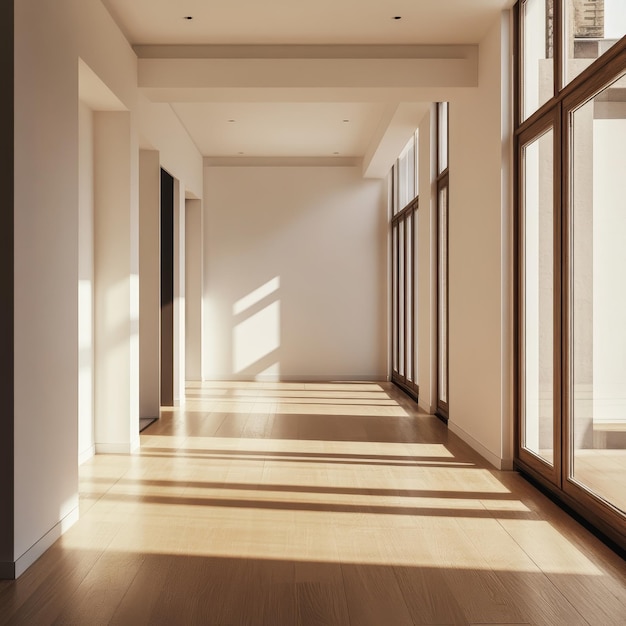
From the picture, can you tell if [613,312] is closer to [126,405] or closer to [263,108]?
[126,405]

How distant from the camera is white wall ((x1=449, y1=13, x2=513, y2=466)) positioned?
5133 millimetres

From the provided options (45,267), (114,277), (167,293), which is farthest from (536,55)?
(167,293)

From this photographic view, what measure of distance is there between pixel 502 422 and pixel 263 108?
16.1 feet

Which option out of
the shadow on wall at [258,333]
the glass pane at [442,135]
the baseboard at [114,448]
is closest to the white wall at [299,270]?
the shadow on wall at [258,333]

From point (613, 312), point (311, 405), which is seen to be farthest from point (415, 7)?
point (311, 405)

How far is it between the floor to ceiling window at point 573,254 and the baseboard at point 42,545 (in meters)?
2.71

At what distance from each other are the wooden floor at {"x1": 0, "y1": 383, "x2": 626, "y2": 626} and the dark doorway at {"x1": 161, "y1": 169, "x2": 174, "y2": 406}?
7.94ft

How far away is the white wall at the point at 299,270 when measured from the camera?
11320 mm

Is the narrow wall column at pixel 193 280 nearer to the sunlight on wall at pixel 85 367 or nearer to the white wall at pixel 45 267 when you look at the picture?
the sunlight on wall at pixel 85 367

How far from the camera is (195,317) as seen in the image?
35.5 feet

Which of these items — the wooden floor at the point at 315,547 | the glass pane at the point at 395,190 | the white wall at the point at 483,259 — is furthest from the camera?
the glass pane at the point at 395,190

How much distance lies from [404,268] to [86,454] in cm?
572

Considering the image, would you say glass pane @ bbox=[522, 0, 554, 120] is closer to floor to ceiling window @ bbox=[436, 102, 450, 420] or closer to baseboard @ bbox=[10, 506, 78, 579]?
floor to ceiling window @ bbox=[436, 102, 450, 420]
